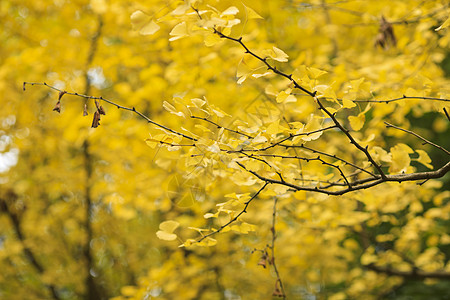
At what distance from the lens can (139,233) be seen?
4684 mm

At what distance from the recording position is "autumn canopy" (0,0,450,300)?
1.21 m

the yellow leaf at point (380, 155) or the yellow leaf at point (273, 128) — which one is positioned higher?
the yellow leaf at point (273, 128)

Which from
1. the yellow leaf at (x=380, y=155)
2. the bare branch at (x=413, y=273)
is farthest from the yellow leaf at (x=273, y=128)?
the bare branch at (x=413, y=273)

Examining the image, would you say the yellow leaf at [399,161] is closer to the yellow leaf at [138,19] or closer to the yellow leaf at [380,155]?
the yellow leaf at [380,155]

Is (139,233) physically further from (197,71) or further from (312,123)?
(312,123)

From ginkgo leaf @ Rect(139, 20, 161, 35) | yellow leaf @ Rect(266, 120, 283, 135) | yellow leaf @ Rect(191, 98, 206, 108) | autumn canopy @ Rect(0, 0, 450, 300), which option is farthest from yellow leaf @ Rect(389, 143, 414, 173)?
ginkgo leaf @ Rect(139, 20, 161, 35)

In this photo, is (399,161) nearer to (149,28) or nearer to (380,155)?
(380,155)

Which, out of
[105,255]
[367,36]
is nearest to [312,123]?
[367,36]

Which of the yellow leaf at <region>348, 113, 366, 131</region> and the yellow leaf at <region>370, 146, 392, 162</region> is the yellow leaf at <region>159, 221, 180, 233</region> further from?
the yellow leaf at <region>370, 146, 392, 162</region>

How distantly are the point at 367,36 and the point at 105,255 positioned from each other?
13.8 ft

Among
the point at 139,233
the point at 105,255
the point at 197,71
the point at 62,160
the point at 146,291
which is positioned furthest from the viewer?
the point at 105,255

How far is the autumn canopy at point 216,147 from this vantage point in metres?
1.21

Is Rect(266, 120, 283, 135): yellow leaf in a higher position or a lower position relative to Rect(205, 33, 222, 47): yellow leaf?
lower

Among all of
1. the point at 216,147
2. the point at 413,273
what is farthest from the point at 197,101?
the point at 413,273
